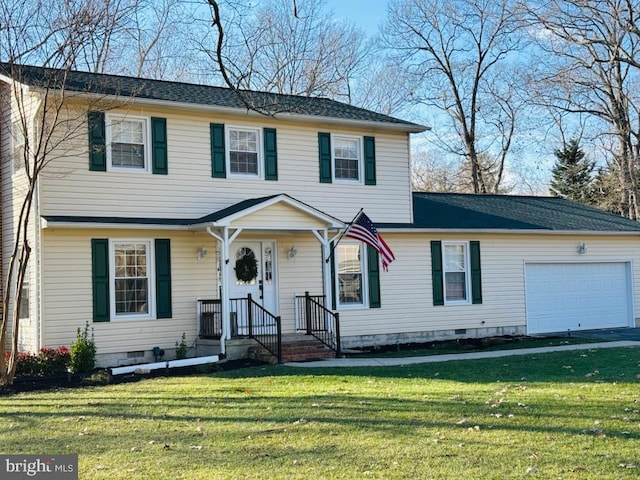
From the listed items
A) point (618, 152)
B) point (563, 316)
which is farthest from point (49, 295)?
point (618, 152)

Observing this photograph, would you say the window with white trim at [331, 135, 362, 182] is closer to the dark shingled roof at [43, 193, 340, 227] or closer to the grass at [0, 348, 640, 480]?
the dark shingled roof at [43, 193, 340, 227]

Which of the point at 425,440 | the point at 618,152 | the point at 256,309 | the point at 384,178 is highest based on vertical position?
the point at 618,152

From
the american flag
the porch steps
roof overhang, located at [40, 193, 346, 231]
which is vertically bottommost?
the porch steps

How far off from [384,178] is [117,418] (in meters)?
10.9

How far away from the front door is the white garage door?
745 centimetres

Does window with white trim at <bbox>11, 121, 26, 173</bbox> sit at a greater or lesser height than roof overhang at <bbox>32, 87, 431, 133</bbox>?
lesser

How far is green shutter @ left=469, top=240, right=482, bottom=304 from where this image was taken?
19545mm

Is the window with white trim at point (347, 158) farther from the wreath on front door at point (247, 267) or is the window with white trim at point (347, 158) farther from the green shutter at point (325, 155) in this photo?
the wreath on front door at point (247, 267)

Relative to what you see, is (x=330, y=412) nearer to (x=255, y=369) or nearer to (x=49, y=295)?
(x=255, y=369)

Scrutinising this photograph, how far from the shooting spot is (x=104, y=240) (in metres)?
15.1

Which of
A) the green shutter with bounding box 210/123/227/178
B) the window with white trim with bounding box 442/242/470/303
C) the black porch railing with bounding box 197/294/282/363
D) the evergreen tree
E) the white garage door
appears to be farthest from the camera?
the evergreen tree

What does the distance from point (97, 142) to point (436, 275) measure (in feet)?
29.0

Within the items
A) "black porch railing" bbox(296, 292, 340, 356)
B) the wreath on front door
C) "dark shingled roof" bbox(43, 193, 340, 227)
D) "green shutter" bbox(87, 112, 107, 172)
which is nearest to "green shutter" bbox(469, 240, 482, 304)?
"black porch railing" bbox(296, 292, 340, 356)

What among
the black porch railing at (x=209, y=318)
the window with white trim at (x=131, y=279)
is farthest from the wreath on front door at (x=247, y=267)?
the window with white trim at (x=131, y=279)
